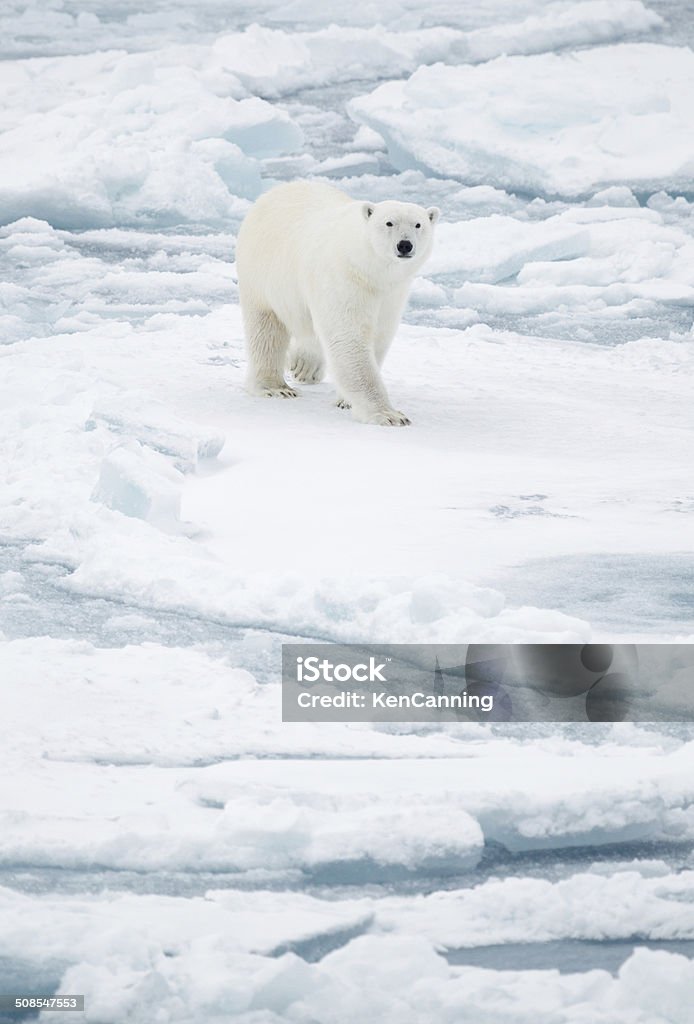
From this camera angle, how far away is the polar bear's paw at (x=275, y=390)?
4.57 metres

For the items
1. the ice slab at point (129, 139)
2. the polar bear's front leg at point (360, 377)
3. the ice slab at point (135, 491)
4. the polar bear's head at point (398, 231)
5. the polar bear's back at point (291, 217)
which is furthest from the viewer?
the ice slab at point (129, 139)

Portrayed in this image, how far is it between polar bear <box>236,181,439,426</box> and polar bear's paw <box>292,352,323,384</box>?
50 mm

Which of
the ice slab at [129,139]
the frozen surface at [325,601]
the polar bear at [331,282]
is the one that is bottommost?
the frozen surface at [325,601]

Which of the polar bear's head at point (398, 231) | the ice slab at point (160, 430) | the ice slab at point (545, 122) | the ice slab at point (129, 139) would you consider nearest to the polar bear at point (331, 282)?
the polar bear's head at point (398, 231)

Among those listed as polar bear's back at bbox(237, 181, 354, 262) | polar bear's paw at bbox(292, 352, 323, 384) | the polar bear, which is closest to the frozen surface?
the polar bear

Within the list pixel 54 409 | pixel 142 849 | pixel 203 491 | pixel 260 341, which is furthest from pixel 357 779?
pixel 260 341

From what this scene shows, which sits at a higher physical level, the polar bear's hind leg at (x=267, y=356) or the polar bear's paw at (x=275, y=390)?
the polar bear's hind leg at (x=267, y=356)

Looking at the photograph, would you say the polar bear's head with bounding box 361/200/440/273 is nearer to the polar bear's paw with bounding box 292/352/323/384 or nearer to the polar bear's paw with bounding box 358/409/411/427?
the polar bear's paw with bounding box 358/409/411/427

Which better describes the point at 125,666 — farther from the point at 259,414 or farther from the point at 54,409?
the point at 259,414

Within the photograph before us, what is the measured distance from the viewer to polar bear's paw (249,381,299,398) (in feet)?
15.0

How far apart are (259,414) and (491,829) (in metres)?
2.50

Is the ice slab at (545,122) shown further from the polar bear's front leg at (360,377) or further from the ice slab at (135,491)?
the ice slab at (135,491)

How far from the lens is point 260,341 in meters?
4.60

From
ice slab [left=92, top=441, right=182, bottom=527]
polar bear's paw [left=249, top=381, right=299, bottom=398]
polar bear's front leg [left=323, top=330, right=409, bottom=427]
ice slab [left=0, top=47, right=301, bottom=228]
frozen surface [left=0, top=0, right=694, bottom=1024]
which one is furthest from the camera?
ice slab [left=0, top=47, right=301, bottom=228]
